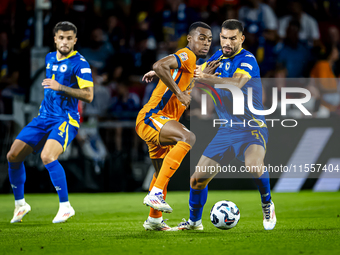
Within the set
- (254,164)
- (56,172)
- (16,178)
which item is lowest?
(16,178)

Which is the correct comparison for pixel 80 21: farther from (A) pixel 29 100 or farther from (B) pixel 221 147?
(B) pixel 221 147

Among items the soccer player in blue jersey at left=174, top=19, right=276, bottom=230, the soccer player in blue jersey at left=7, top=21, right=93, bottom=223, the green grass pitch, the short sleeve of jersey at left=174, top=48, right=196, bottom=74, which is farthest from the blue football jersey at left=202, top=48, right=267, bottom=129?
the soccer player in blue jersey at left=7, top=21, right=93, bottom=223

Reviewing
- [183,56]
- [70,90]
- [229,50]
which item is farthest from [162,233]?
[70,90]

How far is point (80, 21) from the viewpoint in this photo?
11578 mm

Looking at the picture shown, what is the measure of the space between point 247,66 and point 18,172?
332 centimetres

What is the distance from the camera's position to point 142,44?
1160 centimetres

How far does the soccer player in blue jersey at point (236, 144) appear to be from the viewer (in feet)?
16.8

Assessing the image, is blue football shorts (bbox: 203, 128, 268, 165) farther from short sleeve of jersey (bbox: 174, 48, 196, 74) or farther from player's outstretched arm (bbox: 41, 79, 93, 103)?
player's outstretched arm (bbox: 41, 79, 93, 103)

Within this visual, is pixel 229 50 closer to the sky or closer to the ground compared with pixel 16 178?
closer to the sky

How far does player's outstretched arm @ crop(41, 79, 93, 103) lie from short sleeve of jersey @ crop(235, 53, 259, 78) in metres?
2.11

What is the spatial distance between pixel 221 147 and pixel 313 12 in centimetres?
835

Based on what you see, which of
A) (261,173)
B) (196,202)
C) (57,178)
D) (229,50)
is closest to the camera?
(261,173)

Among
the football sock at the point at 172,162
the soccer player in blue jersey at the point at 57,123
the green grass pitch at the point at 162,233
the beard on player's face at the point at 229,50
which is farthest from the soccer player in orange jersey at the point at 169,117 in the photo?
the soccer player in blue jersey at the point at 57,123

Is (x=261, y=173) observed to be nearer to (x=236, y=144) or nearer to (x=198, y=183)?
(x=236, y=144)
